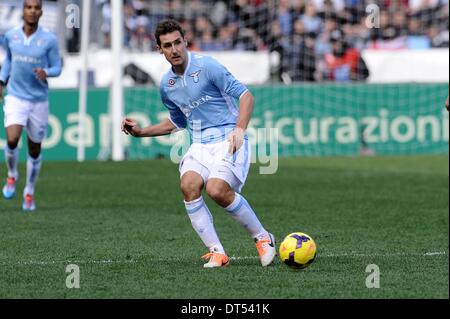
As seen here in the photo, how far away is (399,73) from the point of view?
23422 millimetres

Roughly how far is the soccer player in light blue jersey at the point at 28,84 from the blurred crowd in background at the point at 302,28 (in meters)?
9.72

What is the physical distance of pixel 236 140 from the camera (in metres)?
7.89

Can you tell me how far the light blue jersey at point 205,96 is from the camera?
27.6 feet

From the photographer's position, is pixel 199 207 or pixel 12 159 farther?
pixel 12 159

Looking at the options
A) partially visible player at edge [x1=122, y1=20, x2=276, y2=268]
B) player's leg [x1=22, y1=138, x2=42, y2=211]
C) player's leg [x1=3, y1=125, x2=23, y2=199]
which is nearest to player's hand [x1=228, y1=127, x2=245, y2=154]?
partially visible player at edge [x1=122, y1=20, x2=276, y2=268]

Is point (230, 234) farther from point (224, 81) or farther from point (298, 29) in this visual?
point (298, 29)

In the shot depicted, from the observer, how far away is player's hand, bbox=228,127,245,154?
7.86 m

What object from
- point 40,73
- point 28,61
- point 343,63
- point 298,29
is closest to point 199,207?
point 40,73

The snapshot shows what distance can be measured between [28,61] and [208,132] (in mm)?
5368

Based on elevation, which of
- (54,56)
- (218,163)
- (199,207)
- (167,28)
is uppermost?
(167,28)

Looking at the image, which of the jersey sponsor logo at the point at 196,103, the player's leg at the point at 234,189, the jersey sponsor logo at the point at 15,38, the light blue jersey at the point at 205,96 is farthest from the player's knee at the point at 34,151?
the player's leg at the point at 234,189

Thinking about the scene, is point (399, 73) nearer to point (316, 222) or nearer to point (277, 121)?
point (277, 121)

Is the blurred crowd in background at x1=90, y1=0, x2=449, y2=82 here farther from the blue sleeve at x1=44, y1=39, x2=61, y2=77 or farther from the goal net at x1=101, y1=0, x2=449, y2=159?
the blue sleeve at x1=44, y1=39, x2=61, y2=77
